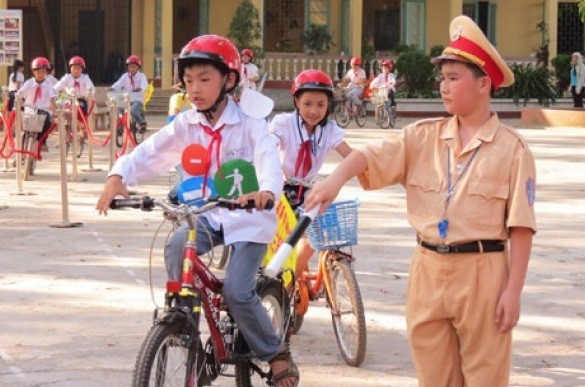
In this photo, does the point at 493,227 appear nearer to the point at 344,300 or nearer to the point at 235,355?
the point at 235,355

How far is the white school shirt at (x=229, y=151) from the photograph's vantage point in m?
6.63

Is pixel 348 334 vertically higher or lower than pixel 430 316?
lower

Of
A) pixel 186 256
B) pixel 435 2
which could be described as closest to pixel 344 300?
pixel 186 256

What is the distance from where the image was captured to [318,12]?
43406 mm

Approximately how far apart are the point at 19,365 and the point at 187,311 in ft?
8.53

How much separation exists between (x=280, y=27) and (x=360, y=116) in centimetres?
883

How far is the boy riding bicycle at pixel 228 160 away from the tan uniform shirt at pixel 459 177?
3.49 feet

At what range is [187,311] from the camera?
599 cm

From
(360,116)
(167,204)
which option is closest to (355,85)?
(360,116)

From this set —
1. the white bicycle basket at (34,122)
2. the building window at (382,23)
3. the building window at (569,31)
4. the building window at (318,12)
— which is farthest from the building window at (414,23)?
the white bicycle basket at (34,122)

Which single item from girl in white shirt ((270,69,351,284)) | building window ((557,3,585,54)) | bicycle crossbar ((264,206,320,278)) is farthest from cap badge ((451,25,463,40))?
building window ((557,3,585,54))

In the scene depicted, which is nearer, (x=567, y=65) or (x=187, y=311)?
(x=187, y=311)

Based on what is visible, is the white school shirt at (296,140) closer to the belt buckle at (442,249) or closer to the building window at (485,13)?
the belt buckle at (442,249)

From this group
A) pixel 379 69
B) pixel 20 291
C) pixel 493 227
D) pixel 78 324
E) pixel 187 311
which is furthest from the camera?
pixel 379 69
